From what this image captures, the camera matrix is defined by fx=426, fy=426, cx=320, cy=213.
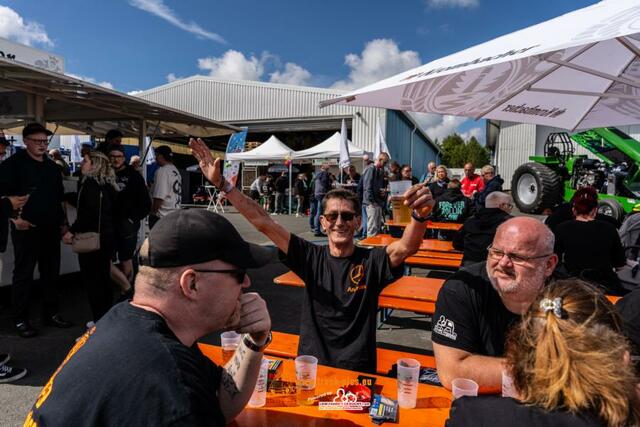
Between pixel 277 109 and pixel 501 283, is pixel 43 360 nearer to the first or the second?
pixel 501 283

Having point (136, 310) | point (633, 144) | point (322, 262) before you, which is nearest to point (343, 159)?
point (633, 144)

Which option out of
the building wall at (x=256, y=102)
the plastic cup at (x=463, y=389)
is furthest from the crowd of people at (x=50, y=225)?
the building wall at (x=256, y=102)

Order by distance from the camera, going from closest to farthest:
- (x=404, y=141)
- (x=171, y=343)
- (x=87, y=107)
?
(x=171, y=343)
(x=87, y=107)
(x=404, y=141)

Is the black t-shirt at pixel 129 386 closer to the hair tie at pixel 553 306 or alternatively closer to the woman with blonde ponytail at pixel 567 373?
the woman with blonde ponytail at pixel 567 373

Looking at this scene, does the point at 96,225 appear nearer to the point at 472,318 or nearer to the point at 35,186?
the point at 35,186

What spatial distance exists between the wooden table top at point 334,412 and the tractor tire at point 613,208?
9.80m

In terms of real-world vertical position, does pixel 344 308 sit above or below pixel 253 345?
below

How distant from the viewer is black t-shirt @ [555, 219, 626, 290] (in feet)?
13.9

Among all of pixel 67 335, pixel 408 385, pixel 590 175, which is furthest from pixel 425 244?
→ pixel 590 175

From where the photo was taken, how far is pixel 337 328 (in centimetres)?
247

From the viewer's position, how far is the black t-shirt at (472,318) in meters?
2.06

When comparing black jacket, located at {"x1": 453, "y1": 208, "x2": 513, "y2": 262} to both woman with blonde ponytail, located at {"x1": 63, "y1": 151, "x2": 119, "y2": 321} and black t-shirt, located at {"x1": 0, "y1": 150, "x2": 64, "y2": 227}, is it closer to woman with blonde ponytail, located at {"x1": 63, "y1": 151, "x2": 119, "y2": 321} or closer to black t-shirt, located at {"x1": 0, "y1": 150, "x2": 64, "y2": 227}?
woman with blonde ponytail, located at {"x1": 63, "y1": 151, "x2": 119, "y2": 321}

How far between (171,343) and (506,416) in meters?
0.91

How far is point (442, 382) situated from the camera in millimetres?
1952
